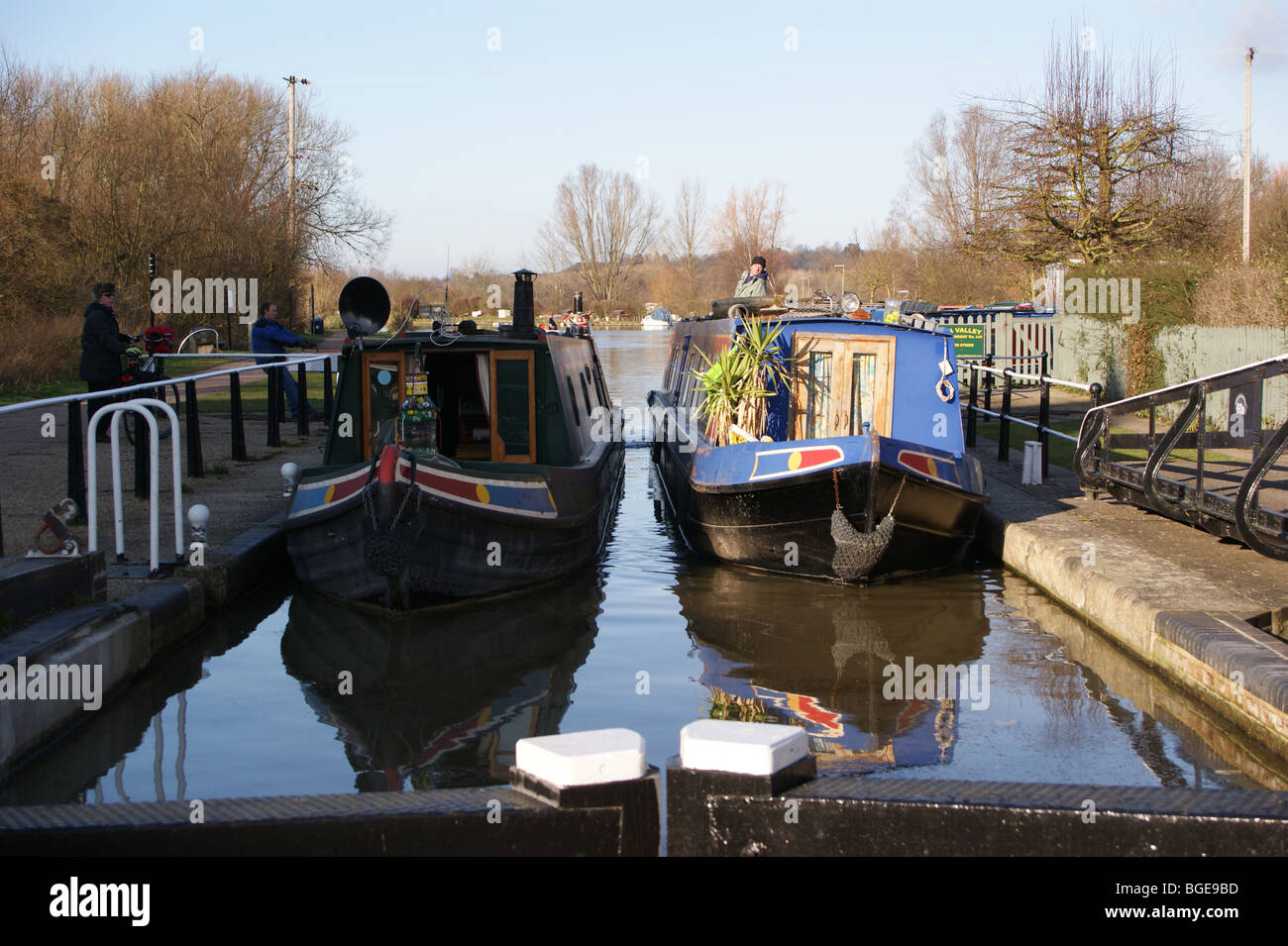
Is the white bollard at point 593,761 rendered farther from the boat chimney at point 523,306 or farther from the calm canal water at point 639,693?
the boat chimney at point 523,306

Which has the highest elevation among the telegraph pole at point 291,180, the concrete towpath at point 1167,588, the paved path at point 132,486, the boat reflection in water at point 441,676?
Result: the telegraph pole at point 291,180

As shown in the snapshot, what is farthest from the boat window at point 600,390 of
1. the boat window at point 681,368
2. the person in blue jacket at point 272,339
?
the person in blue jacket at point 272,339

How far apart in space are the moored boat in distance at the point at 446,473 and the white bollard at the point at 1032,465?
4.26 metres

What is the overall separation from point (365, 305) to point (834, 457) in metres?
3.98

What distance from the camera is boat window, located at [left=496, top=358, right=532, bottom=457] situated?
10.0 m

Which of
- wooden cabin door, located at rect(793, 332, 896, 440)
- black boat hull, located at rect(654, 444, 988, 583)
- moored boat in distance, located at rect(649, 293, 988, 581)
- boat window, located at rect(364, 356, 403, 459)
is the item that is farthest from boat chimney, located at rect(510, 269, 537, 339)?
wooden cabin door, located at rect(793, 332, 896, 440)

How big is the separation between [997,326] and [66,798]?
72.3 ft

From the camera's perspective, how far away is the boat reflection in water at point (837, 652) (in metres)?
6.34

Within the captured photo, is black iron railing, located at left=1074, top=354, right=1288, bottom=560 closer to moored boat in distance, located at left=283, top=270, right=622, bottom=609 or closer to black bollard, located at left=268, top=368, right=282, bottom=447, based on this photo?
moored boat in distance, located at left=283, top=270, right=622, bottom=609

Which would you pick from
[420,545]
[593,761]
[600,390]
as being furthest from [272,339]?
[593,761]

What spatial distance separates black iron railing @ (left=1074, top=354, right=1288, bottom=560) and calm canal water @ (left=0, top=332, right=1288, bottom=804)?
1.19 metres

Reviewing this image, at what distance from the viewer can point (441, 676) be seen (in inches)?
293

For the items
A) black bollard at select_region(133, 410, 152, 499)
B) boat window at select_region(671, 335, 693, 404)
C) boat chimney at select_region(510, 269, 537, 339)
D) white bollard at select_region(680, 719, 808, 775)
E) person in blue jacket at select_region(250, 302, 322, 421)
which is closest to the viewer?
white bollard at select_region(680, 719, 808, 775)

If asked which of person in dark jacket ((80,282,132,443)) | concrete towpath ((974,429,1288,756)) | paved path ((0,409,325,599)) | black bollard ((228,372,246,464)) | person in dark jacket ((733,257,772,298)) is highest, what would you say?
person in dark jacket ((733,257,772,298))
